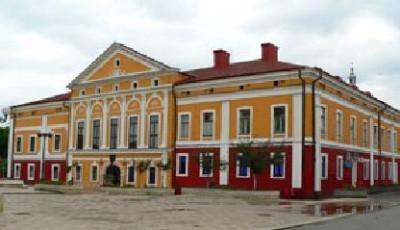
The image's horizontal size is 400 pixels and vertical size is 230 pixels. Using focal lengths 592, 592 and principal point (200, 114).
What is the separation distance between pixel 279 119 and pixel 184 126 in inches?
323

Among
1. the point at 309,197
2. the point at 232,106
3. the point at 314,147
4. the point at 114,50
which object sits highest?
the point at 114,50

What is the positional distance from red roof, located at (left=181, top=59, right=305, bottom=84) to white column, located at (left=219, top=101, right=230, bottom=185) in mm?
2450

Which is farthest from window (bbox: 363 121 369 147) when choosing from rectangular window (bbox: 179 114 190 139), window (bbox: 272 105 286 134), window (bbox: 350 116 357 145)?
rectangular window (bbox: 179 114 190 139)

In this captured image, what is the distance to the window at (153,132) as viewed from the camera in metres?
45.1

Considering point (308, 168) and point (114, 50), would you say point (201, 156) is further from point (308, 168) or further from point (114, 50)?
point (114, 50)

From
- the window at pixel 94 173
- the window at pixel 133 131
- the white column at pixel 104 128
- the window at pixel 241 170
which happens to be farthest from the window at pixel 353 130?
the window at pixel 94 173

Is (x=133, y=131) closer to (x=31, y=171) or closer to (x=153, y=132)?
(x=153, y=132)

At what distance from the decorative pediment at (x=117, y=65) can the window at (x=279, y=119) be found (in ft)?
30.8

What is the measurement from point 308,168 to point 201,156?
310 inches

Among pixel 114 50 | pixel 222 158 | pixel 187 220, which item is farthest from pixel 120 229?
pixel 114 50

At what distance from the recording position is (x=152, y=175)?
44.5 m

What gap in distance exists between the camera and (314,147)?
36781 mm

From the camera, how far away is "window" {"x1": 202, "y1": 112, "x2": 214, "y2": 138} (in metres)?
41.7

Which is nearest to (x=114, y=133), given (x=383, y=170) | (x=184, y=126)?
(x=184, y=126)
